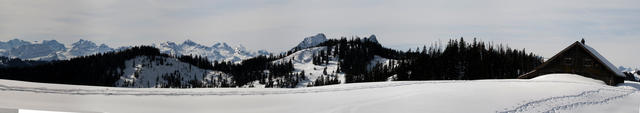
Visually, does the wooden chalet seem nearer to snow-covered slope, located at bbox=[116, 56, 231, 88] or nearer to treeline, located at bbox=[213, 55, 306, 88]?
treeline, located at bbox=[213, 55, 306, 88]

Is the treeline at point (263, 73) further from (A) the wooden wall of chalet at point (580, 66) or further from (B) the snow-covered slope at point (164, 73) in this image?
(A) the wooden wall of chalet at point (580, 66)

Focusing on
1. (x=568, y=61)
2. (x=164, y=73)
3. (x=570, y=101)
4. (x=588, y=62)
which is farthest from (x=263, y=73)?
(x=570, y=101)

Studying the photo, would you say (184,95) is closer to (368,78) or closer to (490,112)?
(490,112)

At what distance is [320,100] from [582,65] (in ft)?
61.9

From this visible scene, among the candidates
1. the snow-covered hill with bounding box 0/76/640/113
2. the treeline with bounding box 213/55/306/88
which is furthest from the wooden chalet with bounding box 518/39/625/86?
the treeline with bounding box 213/55/306/88

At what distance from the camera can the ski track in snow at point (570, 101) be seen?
12.6 metres

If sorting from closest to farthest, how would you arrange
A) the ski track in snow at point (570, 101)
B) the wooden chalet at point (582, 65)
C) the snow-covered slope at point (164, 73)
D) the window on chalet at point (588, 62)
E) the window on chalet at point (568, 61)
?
1. the ski track in snow at point (570, 101)
2. the wooden chalet at point (582, 65)
3. the window on chalet at point (588, 62)
4. the window on chalet at point (568, 61)
5. the snow-covered slope at point (164, 73)

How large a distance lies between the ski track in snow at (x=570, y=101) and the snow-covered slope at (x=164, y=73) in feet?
508

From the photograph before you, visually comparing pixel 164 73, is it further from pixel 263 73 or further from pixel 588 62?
pixel 588 62

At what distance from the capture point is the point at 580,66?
23.0 meters

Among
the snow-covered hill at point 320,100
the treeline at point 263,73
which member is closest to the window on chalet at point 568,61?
the snow-covered hill at point 320,100

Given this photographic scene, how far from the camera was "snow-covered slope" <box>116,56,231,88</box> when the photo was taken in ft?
546

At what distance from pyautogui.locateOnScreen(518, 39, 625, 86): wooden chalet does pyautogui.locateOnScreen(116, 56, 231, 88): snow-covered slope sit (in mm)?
149103

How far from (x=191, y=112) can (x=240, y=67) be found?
185m
